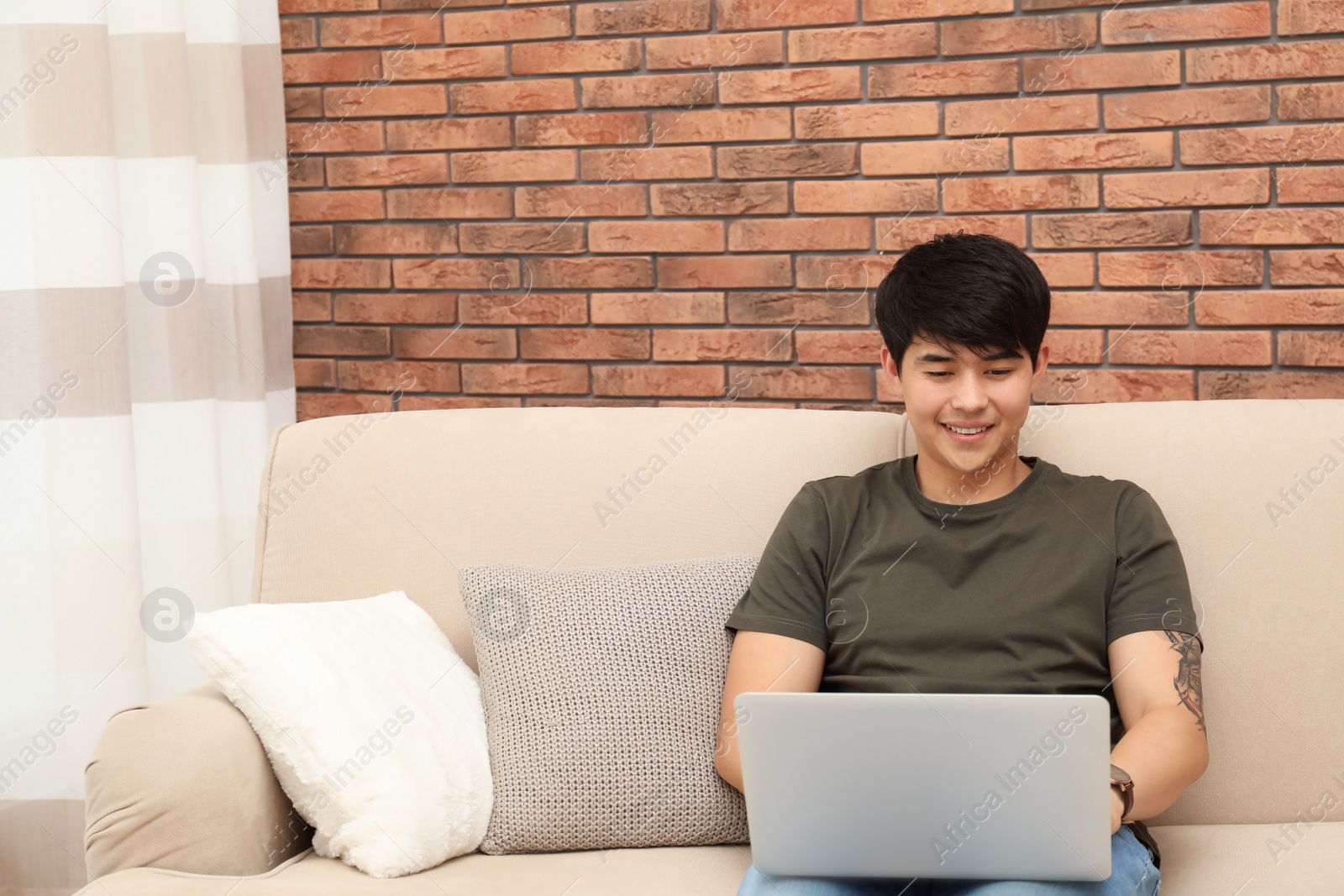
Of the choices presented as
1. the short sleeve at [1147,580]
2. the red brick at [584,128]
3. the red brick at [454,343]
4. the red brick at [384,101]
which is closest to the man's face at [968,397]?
the short sleeve at [1147,580]

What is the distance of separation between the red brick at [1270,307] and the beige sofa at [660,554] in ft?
1.43

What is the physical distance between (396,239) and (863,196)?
97 cm

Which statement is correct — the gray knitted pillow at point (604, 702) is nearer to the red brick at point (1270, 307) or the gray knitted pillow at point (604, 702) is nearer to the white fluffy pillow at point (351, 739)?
the white fluffy pillow at point (351, 739)

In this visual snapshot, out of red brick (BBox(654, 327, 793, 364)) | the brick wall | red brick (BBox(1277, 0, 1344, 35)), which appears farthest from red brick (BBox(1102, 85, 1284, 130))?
red brick (BBox(654, 327, 793, 364))

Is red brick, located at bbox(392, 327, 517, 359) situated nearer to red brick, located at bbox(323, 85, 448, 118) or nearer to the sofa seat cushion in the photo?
red brick, located at bbox(323, 85, 448, 118)

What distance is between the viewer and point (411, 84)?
2.43m

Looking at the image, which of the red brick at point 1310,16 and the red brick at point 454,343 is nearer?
the red brick at point 1310,16

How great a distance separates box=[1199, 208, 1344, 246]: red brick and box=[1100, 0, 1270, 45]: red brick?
30cm

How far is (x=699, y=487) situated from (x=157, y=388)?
109cm

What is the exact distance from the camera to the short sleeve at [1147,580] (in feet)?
4.61

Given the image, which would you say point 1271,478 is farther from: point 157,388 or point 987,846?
point 157,388

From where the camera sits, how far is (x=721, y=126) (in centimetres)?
228

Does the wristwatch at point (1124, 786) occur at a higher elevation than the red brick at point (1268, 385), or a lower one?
lower

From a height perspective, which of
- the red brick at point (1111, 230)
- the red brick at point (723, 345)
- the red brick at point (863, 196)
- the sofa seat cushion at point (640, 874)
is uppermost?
the red brick at point (863, 196)
